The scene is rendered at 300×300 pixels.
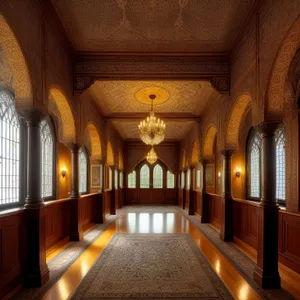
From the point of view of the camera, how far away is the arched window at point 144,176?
20.2 m

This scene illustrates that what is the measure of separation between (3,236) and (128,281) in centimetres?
217

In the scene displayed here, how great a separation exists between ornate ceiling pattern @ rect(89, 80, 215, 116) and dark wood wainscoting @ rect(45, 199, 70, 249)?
12.5 ft

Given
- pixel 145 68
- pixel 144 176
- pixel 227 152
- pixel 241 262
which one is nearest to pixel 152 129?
pixel 145 68

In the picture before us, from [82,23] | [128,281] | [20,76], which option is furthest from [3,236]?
[82,23]

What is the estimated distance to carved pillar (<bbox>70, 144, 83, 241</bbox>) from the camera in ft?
23.8

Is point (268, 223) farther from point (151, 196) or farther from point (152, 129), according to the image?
point (151, 196)

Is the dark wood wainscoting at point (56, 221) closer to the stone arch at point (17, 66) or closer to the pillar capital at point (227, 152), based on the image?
the stone arch at point (17, 66)

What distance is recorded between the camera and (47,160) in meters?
9.30

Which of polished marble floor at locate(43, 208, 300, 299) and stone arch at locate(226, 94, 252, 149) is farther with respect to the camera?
stone arch at locate(226, 94, 252, 149)

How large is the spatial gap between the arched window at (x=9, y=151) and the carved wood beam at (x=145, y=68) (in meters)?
1.80

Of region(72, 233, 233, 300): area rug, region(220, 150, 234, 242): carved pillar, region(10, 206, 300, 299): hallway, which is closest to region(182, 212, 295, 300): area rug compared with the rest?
region(10, 206, 300, 299): hallway

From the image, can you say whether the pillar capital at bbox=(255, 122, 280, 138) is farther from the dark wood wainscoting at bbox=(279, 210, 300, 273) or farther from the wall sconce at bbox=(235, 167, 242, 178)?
the wall sconce at bbox=(235, 167, 242, 178)

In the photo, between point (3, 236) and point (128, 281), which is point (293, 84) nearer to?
point (128, 281)

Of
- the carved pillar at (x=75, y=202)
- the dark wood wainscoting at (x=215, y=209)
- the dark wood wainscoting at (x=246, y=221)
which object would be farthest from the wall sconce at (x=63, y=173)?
the dark wood wainscoting at (x=246, y=221)
